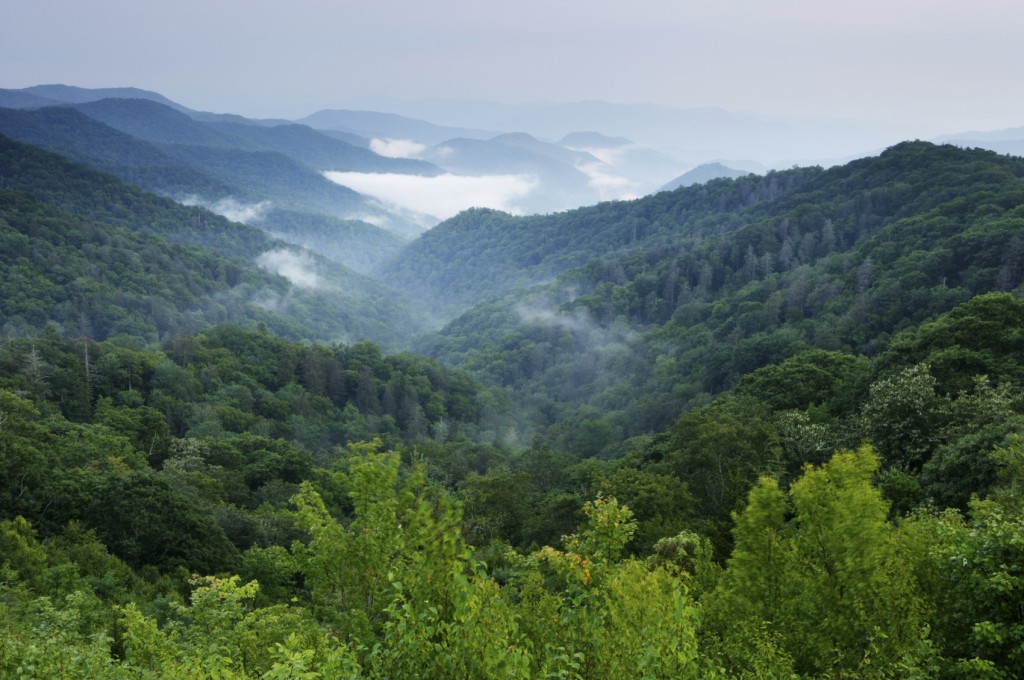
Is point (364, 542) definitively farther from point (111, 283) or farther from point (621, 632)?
point (111, 283)

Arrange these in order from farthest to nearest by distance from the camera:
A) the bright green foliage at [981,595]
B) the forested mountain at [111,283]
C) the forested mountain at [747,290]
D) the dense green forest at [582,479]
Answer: the forested mountain at [111,283] → the forested mountain at [747,290] → the dense green forest at [582,479] → the bright green foliage at [981,595]

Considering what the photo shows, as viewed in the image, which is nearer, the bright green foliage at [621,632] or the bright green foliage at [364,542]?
the bright green foliage at [621,632]

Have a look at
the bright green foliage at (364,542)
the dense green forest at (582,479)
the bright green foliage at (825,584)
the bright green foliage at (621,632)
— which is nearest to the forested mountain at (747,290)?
the dense green forest at (582,479)

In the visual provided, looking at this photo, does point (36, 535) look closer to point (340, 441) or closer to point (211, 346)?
point (340, 441)

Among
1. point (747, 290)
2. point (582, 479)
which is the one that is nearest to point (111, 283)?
point (582, 479)

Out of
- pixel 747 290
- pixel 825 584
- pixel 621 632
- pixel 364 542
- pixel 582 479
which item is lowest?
pixel 582 479

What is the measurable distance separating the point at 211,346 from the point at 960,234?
10691 cm

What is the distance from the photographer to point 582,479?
55.5 meters

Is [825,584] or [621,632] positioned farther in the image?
[825,584]

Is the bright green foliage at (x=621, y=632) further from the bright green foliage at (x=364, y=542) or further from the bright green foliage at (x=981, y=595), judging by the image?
the bright green foliage at (x=981, y=595)

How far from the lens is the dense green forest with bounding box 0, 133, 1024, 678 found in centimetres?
1130

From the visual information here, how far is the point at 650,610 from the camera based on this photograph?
10.4m

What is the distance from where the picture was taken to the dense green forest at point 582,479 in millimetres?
11305

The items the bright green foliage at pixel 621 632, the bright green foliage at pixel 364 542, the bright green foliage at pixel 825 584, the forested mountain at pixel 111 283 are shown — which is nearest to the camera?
the bright green foliage at pixel 621 632
